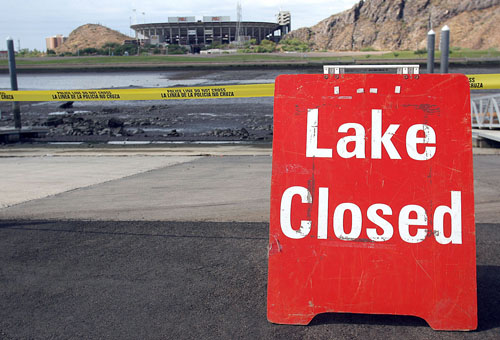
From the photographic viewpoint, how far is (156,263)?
4.82m

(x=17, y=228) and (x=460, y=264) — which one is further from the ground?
(x=460, y=264)

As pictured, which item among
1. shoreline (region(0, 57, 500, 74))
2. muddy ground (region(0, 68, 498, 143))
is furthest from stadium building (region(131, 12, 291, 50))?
muddy ground (region(0, 68, 498, 143))

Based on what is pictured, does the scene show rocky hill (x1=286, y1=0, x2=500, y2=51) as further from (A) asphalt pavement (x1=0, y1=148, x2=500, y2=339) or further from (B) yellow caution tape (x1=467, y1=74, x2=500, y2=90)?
(A) asphalt pavement (x1=0, y1=148, x2=500, y2=339)

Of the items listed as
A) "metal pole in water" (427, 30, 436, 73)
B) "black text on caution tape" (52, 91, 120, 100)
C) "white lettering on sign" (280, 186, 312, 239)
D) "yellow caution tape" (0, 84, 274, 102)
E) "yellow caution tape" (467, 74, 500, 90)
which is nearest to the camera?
"white lettering on sign" (280, 186, 312, 239)

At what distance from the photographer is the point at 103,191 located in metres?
8.02

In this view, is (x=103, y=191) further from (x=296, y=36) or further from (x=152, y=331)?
(x=296, y=36)

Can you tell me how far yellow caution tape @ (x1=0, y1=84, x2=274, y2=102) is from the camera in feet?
47.2

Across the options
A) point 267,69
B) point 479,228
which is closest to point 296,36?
point 267,69

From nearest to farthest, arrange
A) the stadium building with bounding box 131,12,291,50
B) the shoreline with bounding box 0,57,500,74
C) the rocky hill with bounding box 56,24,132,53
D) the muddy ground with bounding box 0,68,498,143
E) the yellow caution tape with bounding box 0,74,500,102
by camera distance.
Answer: the yellow caution tape with bounding box 0,74,500,102, the muddy ground with bounding box 0,68,498,143, the shoreline with bounding box 0,57,500,74, the rocky hill with bounding box 56,24,132,53, the stadium building with bounding box 131,12,291,50

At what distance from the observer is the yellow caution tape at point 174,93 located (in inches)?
514

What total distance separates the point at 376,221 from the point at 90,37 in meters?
Result: 180

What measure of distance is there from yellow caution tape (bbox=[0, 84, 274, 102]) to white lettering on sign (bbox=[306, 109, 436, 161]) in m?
9.91

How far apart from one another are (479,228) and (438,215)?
256cm

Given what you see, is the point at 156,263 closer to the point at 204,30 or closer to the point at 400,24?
the point at 400,24
